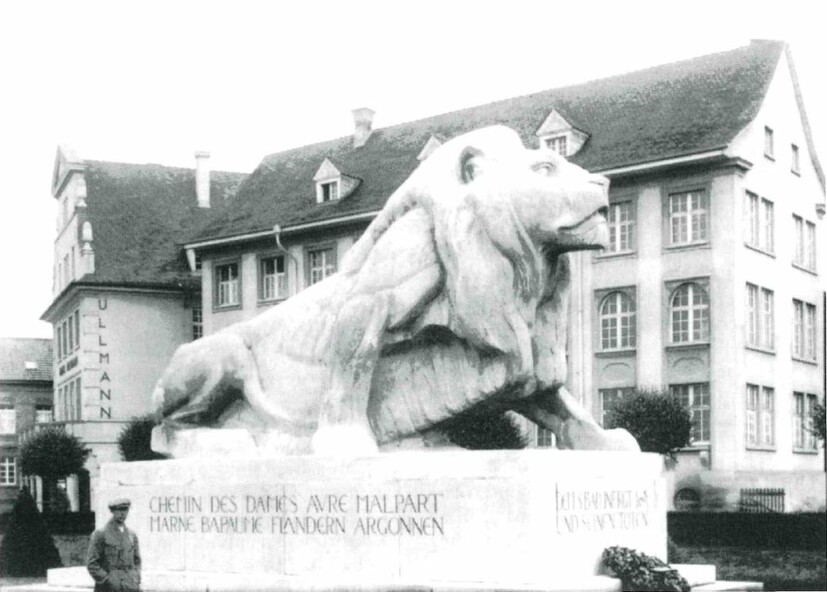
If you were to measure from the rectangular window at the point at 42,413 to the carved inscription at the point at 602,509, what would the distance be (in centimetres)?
7001

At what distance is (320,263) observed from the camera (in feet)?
178

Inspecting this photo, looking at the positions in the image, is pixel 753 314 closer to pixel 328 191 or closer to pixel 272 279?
pixel 328 191

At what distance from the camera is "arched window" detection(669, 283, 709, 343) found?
4416 centimetres

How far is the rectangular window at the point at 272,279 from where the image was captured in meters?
55.9

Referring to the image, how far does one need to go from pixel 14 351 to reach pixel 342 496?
7347cm

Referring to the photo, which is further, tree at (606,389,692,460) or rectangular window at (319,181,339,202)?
rectangular window at (319,181,339,202)

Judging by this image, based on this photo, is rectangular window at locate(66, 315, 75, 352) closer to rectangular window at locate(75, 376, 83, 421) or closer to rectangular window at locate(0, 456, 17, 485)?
rectangular window at locate(75, 376, 83, 421)

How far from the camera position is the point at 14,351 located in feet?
271

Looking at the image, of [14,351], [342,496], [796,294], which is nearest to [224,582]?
[342,496]

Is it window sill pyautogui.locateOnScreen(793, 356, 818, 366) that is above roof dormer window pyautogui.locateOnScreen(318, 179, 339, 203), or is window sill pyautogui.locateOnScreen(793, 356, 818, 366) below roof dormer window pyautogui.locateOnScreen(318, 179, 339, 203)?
below

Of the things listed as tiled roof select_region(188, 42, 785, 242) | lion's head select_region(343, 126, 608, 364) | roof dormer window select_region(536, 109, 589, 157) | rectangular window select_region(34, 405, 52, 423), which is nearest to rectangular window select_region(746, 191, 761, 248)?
tiled roof select_region(188, 42, 785, 242)

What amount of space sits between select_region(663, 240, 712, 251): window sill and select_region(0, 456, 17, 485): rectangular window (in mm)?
40667

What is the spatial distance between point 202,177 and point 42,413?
59.0ft

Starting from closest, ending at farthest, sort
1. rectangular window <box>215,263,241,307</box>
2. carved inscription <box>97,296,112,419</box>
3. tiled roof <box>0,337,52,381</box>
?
rectangular window <box>215,263,241,307</box>, carved inscription <box>97,296,112,419</box>, tiled roof <box>0,337,52,381</box>
